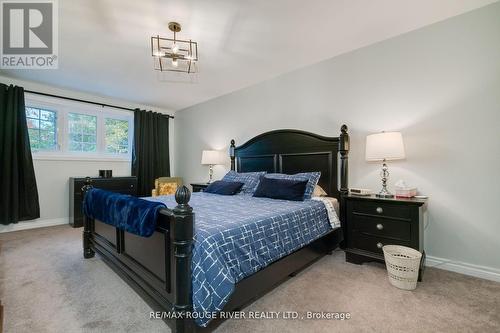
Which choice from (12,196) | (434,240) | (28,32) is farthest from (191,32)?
(12,196)

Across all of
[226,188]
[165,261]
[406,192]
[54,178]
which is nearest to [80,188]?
[54,178]

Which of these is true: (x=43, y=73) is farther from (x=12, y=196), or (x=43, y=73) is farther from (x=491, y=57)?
(x=491, y=57)

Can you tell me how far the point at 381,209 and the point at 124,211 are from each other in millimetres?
2338

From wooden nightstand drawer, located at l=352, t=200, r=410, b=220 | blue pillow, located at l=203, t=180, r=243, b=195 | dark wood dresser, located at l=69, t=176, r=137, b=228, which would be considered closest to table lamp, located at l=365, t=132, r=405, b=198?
wooden nightstand drawer, located at l=352, t=200, r=410, b=220

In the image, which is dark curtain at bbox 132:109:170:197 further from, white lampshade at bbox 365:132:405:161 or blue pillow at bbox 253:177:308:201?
white lampshade at bbox 365:132:405:161

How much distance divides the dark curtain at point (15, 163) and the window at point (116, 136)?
4.19 feet

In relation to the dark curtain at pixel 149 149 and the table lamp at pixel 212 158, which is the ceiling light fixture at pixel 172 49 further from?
the dark curtain at pixel 149 149

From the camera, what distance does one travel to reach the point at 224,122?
4.53 m

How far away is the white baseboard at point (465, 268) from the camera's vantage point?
81.4 inches

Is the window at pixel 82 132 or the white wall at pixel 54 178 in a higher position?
the window at pixel 82 132

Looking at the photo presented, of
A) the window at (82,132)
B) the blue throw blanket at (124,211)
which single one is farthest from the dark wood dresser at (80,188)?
the blue throw blanket at (124,211)

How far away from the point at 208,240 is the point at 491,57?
9.56 feet

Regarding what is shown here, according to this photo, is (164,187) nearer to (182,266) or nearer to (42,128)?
(42,128)

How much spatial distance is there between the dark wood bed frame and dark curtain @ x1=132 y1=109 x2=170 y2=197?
7.28ft
